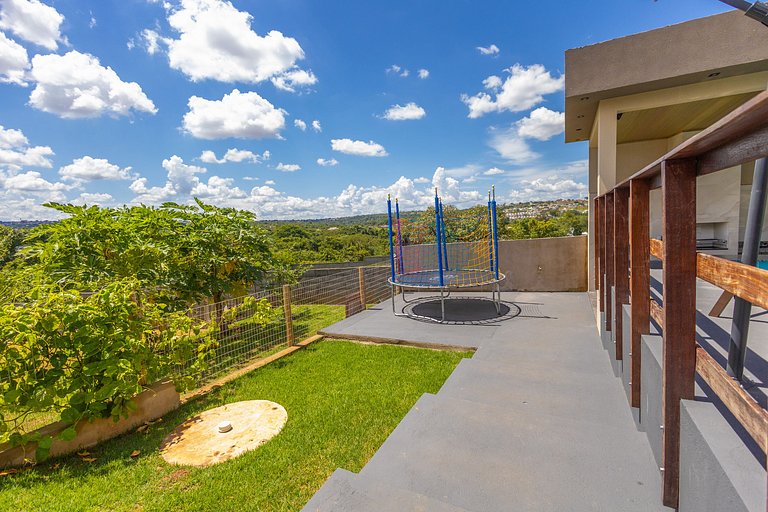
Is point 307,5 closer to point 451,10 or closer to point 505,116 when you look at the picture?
point 451,10

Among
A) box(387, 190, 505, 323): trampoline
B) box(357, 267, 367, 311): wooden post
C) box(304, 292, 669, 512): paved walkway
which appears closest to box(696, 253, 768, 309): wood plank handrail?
box(304, 292, 669, 512): paved walkway

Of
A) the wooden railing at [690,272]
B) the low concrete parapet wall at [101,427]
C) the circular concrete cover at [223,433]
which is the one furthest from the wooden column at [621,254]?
the low concrete parapet wall at [101,427]

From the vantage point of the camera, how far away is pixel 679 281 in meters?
1.20

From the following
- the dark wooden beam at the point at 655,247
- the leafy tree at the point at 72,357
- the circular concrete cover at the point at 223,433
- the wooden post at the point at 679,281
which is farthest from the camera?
the circular concrete cover at the point at 223,433

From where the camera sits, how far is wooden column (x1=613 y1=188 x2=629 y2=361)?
99.7 inches

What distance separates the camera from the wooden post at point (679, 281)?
1.17 meters

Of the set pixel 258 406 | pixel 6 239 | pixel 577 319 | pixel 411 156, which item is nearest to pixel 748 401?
pixel 258 406

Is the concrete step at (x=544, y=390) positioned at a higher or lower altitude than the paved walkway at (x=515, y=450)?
lower

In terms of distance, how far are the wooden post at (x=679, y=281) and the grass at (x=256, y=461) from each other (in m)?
1.83

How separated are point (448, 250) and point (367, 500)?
23.6ft

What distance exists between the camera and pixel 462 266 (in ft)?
27.3

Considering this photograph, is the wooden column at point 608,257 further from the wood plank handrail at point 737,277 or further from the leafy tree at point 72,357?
the leafy tree at point 72,357

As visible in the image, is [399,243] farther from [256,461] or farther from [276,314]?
[256,461]

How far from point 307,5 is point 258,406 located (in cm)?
888
